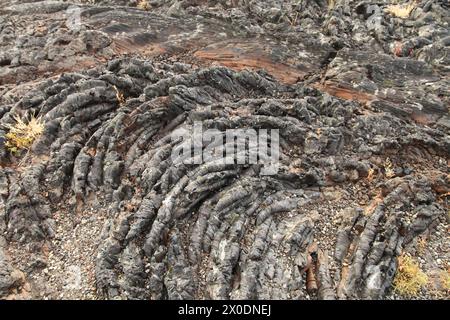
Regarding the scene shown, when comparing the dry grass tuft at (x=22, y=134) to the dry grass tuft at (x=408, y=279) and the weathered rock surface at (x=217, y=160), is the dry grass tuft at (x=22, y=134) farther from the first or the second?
the dry grass tuft at (x=408, y=279)

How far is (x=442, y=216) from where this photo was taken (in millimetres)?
10727

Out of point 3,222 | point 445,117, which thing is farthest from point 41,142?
point 445,117

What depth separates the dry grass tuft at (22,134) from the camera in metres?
11.7

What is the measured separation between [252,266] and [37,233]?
5575 mm

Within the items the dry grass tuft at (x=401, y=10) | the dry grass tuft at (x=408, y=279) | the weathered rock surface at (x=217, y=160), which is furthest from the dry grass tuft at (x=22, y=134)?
the dry grass tuft at (x=401, y=10)

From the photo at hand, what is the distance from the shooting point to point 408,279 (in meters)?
9.16

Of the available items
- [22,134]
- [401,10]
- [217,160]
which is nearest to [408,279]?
[217,160]

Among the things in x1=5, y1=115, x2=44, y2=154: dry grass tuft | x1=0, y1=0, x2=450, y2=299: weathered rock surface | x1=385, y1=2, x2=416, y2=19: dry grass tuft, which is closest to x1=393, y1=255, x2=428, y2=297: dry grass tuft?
x1=0, y1=0, x2=450, y2=299: weathered rock surface

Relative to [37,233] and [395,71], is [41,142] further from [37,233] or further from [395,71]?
[395,71]

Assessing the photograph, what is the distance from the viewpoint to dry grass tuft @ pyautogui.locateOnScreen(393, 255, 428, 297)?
905cm

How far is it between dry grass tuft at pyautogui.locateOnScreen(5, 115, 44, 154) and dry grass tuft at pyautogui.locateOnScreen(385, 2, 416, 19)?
15.5m

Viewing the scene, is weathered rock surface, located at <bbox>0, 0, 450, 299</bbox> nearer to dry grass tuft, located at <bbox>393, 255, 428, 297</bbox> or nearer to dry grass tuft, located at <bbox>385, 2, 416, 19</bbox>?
dry grass tuft, located at <bbox>393, 255, 428, 297</bbox>

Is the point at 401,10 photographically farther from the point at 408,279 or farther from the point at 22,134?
the point at 22,134

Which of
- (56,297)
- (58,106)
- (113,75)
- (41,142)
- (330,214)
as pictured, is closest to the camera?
(56,297)
